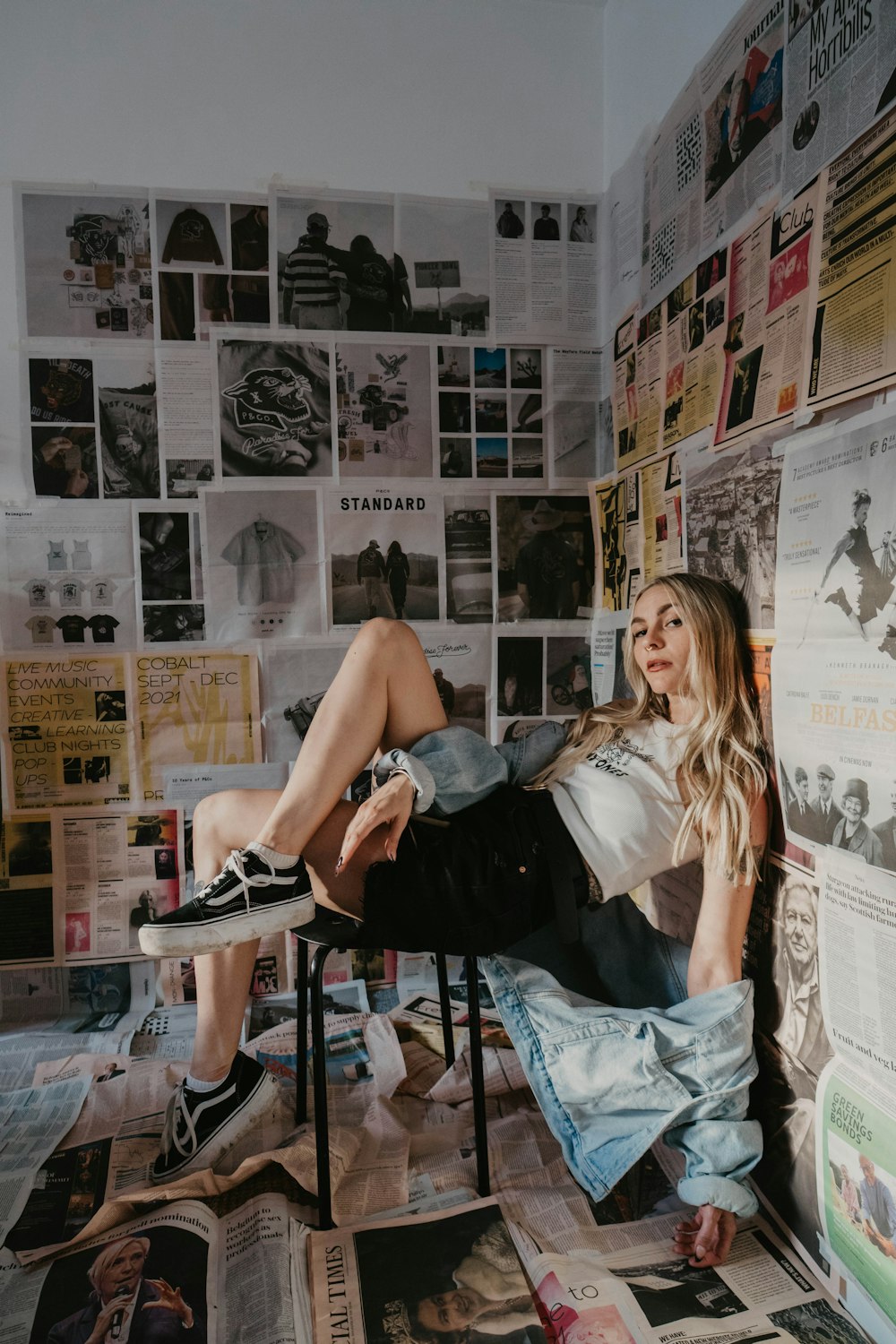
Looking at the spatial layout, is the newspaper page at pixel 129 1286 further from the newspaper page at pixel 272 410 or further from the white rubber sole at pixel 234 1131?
the newspaper page at pixel 272 410

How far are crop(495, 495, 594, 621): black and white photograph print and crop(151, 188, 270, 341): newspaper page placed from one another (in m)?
0.70

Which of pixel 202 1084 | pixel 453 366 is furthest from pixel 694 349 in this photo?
pixel 202 1084

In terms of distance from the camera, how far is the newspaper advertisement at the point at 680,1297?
3.06ft

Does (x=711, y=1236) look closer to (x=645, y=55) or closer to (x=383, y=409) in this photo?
(x=383, y=409)

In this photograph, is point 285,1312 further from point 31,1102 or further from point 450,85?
point 450,85

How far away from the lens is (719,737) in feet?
3.87

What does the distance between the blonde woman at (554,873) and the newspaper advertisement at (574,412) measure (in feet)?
1.94

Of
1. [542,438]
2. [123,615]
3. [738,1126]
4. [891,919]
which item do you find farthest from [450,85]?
[738,1126]

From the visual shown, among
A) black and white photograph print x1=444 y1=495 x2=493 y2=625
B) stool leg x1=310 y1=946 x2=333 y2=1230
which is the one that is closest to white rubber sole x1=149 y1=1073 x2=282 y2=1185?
stool leg x1=310 y1=946 x2=333 y2=1230

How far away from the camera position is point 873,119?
90cm

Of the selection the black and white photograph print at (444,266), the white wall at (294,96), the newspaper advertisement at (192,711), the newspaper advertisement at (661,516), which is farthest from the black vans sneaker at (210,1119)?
the black and white photograph print at (444,266)

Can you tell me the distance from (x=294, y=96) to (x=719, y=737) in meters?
1.56

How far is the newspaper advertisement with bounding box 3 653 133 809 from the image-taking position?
1.69 metres

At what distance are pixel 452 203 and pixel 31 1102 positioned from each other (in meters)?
1.94
